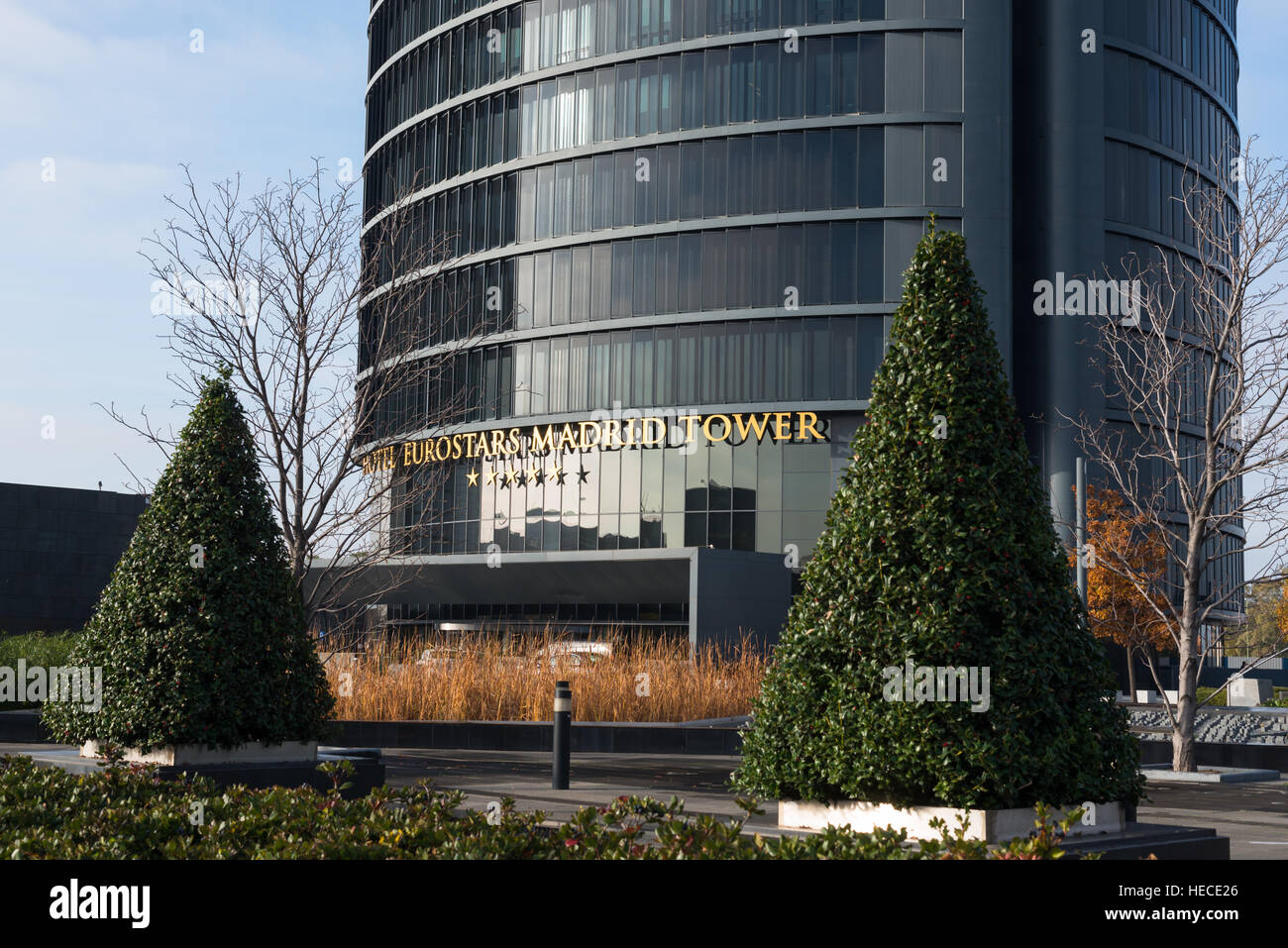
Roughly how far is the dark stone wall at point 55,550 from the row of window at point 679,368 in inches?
404

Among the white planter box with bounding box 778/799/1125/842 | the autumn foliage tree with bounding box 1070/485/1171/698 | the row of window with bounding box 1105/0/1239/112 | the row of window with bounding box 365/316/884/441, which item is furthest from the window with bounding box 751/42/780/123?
the white planter box with bounding box 778/799/1125/842

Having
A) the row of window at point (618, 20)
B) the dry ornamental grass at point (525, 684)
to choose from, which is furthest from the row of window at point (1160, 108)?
the dry ornamental grass at point (525, 684)

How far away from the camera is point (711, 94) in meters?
48.8

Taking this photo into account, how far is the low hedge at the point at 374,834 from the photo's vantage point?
5809 mm

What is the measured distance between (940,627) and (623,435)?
43155 mm

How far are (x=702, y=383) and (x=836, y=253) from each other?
6503mm

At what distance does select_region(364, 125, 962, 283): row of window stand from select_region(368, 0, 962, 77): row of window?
402 centimetres

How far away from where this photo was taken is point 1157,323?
22.0 metres

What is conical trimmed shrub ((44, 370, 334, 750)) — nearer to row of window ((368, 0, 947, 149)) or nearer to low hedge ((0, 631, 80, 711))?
low hedge ((0, 631, 80, 711))

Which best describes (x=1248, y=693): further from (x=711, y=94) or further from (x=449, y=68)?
(x=449, y=68)

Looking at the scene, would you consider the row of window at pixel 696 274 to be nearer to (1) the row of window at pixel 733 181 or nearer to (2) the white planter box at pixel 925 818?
(1) the row of window at pixel 733 181
